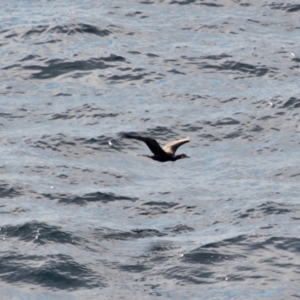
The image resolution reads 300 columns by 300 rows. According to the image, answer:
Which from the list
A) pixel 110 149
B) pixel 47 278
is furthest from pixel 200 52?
pixel 47 278

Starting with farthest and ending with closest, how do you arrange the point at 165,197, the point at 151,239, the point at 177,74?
the point at 177,74 → the point at 165,197 → the point at 151,239

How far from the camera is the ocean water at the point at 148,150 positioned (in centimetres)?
2370

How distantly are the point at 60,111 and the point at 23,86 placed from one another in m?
2.63

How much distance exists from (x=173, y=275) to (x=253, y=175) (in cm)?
669

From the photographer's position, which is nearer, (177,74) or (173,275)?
(173,275)

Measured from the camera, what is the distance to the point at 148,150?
101ft

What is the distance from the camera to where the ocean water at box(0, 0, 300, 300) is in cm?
2370

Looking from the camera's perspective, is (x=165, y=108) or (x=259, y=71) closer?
(x=165, y=108)

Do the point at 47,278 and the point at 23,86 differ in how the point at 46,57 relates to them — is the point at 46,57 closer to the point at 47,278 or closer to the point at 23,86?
the point at 23,86

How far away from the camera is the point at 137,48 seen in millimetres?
38719

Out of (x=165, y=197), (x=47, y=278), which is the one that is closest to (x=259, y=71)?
(x=165, y=197)

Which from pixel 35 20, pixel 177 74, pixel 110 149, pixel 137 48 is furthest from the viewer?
pixel 35 20

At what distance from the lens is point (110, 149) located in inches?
1212

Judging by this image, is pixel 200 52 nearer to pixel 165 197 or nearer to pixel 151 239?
pixel 165 197
